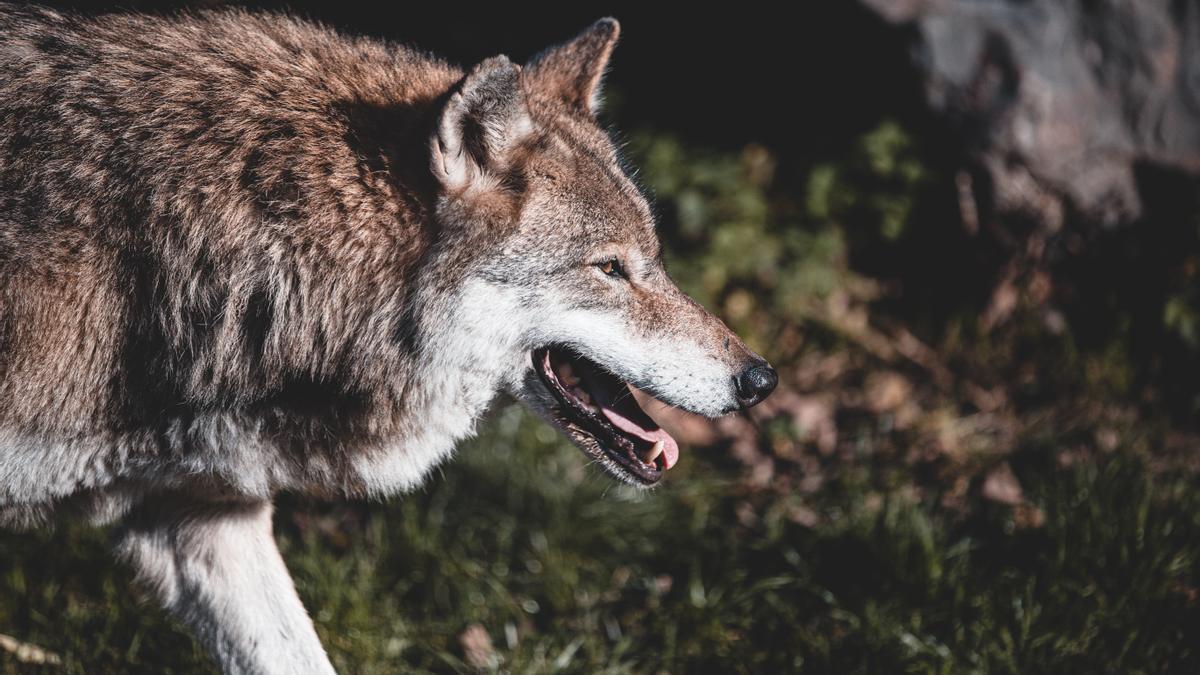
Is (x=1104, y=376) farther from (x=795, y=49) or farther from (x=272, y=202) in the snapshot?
(x=272, y=202)

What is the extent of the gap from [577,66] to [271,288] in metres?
1.26

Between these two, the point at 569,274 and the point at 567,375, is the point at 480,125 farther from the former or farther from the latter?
the point at 567,375

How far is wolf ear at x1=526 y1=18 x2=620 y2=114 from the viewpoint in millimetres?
3176

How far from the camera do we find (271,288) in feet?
8.59

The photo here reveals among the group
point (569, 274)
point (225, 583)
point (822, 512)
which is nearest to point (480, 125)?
point (569, 274)

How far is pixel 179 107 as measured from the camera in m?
2.61

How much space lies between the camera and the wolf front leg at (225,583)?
287 cm

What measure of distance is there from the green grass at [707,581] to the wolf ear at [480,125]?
916 mm

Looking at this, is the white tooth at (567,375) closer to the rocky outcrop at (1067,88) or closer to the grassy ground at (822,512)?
the grassy ground at (822,512)

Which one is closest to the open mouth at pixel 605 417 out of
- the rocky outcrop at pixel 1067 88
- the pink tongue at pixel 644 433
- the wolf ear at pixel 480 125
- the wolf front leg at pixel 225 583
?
the pink tongue at pixel 644 433

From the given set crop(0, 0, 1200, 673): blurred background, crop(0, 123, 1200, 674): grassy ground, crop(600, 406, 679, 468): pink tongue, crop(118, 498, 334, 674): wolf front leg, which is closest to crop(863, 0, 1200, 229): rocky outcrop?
crop(0, 0, 1200, 673): blurred background

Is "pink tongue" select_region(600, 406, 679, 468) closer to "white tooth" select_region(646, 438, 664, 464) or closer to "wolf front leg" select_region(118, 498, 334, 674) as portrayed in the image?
"white tooth" select_region(646, 438, 664, 464)

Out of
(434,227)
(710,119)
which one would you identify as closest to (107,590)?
(434,227)

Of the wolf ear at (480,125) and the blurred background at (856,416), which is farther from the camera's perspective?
the blurred background at (856,416)
